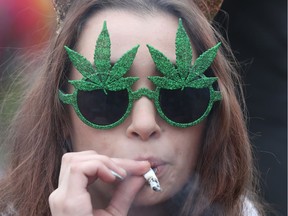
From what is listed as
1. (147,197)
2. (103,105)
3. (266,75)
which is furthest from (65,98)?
(266,75)

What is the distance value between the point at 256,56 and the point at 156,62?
4.68 ft

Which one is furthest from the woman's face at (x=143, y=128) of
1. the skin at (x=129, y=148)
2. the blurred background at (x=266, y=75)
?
the blurred background at (x=266, y=75)

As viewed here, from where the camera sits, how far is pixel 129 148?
134cm

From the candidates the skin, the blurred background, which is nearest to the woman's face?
the skin

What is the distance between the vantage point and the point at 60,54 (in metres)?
1.50

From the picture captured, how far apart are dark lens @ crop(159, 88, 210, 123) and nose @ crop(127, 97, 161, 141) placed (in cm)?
4

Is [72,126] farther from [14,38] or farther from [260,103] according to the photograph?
[260,103]

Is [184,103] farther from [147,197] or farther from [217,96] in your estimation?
[147,197]

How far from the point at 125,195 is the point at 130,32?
1.35 ft

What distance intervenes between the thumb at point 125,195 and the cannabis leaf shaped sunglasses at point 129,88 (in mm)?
149

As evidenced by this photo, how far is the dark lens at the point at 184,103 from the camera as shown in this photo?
1.37 m

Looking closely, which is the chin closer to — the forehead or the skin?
the skin

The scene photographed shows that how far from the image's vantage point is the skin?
1265mm

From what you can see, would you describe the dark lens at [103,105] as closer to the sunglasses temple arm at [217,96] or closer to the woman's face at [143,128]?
the woman's face at [143,128]
